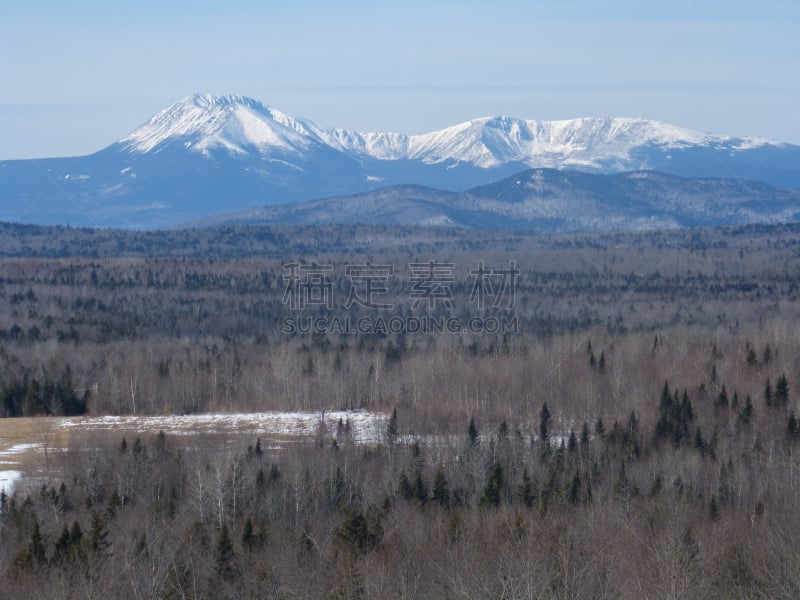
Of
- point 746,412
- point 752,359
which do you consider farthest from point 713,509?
point 752,359

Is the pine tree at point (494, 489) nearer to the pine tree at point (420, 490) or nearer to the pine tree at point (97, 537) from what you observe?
the pine tree at point (420, 490)

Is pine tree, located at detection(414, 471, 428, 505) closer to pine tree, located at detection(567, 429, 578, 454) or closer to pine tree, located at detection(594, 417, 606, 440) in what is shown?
pine tree, located at detection(567, 429, 578, 454)

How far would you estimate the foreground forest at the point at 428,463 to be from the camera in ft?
110

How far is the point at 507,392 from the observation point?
265 ft

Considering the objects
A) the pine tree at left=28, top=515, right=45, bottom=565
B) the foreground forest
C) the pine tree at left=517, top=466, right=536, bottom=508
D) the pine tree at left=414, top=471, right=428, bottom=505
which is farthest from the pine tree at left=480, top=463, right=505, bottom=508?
the pine tree at left=28, top=515, right=45, bottom=565

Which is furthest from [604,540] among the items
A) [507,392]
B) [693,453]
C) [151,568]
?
[507,392]

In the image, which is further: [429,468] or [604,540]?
[429,468]

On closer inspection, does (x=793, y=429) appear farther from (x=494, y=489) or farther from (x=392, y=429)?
(x=392, y=429)

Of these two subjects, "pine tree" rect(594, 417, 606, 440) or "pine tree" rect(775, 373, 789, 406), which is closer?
"pine tree" rect(594, 417, 606, 440)

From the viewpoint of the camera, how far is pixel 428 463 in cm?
5869

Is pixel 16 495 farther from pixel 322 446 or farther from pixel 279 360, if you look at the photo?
pixel 279 360

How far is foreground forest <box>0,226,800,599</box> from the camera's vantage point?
110 feet

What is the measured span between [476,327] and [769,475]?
231 feet

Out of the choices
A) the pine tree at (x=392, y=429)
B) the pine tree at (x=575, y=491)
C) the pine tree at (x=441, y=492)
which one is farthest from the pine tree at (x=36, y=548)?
the pine tree at (x=392, y=429)
